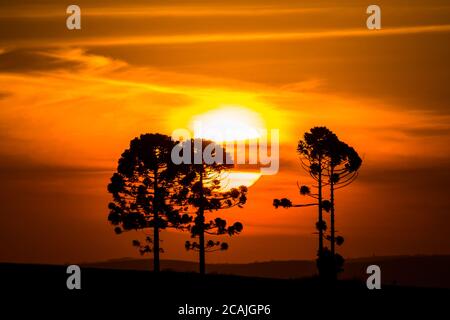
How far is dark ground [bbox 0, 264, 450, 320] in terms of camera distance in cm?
5197

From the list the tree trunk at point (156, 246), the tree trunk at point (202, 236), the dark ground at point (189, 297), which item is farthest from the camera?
the tree trunk at point (156, 246)

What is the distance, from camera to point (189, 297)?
57.2m

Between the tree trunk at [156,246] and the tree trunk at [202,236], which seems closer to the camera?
the tree trunk at [202,236]

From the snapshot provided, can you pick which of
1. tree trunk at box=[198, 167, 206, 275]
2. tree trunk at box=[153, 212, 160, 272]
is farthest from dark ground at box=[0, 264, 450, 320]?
tree trunk at box=[153, 212, 160, 272]

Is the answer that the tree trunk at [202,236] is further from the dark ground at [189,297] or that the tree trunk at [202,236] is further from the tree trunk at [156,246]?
the dark ground at [189,297]

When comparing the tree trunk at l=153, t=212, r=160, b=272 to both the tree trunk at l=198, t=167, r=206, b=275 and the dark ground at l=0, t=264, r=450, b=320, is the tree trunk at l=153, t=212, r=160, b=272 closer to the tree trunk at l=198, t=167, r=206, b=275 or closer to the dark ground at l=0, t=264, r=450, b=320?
the tree trunk at l=198, t=167, r=206, b=275

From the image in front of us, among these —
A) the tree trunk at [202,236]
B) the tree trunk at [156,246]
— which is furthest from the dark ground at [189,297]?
the tree trunk at [156,246]

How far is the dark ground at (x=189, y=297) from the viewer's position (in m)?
52.0

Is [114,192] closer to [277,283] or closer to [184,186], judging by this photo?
[184,186]

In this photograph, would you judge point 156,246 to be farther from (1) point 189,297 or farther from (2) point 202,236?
(1) point 189,297

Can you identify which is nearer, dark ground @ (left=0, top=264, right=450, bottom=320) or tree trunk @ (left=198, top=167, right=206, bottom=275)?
dark ground @ (left=0, top=264, right=450, bottom=320)

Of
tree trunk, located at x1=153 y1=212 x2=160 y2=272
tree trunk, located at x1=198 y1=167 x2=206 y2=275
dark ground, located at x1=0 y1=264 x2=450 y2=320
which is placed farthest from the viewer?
tree trunk, located at x1=153 y1=212 x2=160 y2=272

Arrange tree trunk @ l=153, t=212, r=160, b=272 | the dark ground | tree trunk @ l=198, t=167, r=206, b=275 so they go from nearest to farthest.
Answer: the dark ground, tree trunk @ l=198, t=167, r=206, b=275, tree trunk @ l=153, t=212, r=160, b=272
